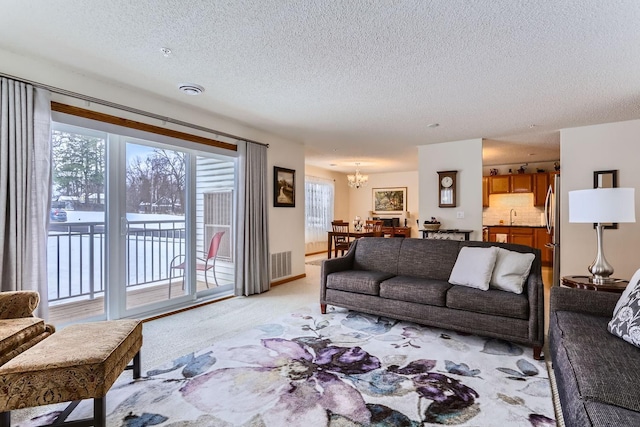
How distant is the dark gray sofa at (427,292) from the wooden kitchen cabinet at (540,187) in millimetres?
4878

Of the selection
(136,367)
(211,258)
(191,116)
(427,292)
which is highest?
(191,116)

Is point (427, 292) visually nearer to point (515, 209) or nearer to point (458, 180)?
point (458, 180)

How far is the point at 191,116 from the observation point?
3984mm

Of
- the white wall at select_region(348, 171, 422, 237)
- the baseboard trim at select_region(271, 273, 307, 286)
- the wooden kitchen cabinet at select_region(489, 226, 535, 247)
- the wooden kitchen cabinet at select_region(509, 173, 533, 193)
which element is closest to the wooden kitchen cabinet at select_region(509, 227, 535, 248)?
the wooden kitchen cabinet at select_region(489, 226, 535, 247)

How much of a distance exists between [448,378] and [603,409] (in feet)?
3.88

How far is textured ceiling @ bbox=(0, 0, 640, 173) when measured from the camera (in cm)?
203

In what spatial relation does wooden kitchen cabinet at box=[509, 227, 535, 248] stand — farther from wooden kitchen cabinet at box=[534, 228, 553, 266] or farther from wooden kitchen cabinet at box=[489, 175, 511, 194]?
wooden kitchen cabinet at box=[489, 175, 511, 194]

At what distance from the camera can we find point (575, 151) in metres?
4.68

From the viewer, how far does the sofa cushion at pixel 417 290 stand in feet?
9.94

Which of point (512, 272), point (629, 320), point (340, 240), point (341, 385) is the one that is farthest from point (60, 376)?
point (340, 240)

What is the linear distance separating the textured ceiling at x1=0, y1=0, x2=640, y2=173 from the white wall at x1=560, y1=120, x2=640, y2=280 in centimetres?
35

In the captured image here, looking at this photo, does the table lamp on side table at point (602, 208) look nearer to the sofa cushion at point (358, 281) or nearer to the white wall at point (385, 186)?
the sofa cushion at point (358, 281)

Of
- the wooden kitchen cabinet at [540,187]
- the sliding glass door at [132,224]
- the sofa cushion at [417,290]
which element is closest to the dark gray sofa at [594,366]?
the sofa cushion at [417,290]

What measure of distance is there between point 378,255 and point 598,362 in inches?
101
